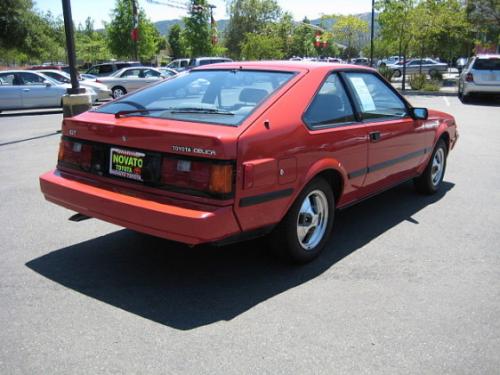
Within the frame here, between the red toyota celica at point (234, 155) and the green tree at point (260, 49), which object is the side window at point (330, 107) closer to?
the red toyota celica at point (234, 155)

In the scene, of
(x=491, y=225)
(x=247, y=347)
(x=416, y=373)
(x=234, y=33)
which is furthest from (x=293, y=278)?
(x=234, y=33)

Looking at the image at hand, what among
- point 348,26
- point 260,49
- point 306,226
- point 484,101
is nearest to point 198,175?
point 306,226

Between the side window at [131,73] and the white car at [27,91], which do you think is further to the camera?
the side window at [131,73]

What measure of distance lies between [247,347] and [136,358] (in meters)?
0.62

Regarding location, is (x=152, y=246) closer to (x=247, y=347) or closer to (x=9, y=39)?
(x=247, y=347)

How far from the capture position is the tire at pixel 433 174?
20.1 ft

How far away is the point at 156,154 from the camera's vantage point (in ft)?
11.3

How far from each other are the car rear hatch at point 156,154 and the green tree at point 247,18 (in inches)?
2636

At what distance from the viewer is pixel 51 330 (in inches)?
121

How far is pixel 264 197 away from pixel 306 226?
73 cm

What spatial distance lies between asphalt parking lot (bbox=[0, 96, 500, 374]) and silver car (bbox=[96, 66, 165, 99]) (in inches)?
646

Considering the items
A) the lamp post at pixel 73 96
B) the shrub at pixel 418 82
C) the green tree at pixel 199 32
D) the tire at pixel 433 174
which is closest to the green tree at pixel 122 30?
the green tree at pixel 199 32

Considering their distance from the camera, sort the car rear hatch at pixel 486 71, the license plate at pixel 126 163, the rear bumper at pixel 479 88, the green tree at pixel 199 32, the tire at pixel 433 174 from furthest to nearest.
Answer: the green tree at pixel 199 32, the car rear hatch at pixel 486 71, the rear bumper at pixel 479 88, the tire at pixel 433 174, the license plate at pixel 126 163

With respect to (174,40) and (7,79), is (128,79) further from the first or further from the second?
(174,40)
